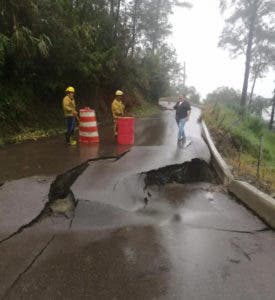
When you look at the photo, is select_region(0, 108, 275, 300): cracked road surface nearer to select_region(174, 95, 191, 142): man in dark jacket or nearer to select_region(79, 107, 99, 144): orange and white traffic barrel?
select_region(79, 107, 99, 144): orange and white traffic barrel

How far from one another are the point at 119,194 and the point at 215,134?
10.5 m

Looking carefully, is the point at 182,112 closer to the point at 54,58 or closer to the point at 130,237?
the point at 54,58

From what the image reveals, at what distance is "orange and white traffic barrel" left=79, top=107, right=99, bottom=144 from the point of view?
11.6m

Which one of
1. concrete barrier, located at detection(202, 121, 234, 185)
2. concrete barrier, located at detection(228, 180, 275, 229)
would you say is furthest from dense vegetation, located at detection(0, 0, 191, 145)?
concrete barrier, located at detection(228, 180, 275, 229)

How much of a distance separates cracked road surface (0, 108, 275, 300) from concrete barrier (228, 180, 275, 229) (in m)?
0.16

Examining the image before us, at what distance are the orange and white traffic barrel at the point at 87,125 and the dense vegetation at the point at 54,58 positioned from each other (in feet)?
7.57

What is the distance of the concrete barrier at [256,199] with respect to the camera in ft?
21.9

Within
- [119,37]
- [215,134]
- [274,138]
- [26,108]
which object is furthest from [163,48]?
[26,108]

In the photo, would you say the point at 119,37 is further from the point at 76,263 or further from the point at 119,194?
the point at 76,263

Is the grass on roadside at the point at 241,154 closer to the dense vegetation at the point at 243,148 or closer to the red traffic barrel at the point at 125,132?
the dense vegetation at the point at 243,148

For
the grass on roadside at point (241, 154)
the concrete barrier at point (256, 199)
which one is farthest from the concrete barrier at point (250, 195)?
the grass on roadside at point (241, 154)

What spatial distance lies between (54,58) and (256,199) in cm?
939

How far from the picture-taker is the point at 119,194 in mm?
7469

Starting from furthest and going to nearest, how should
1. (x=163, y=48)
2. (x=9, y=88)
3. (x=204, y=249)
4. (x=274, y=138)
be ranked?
(x=163, y=48), (x=274, y=138), (x=9, y=88), (x=204, y=249)
